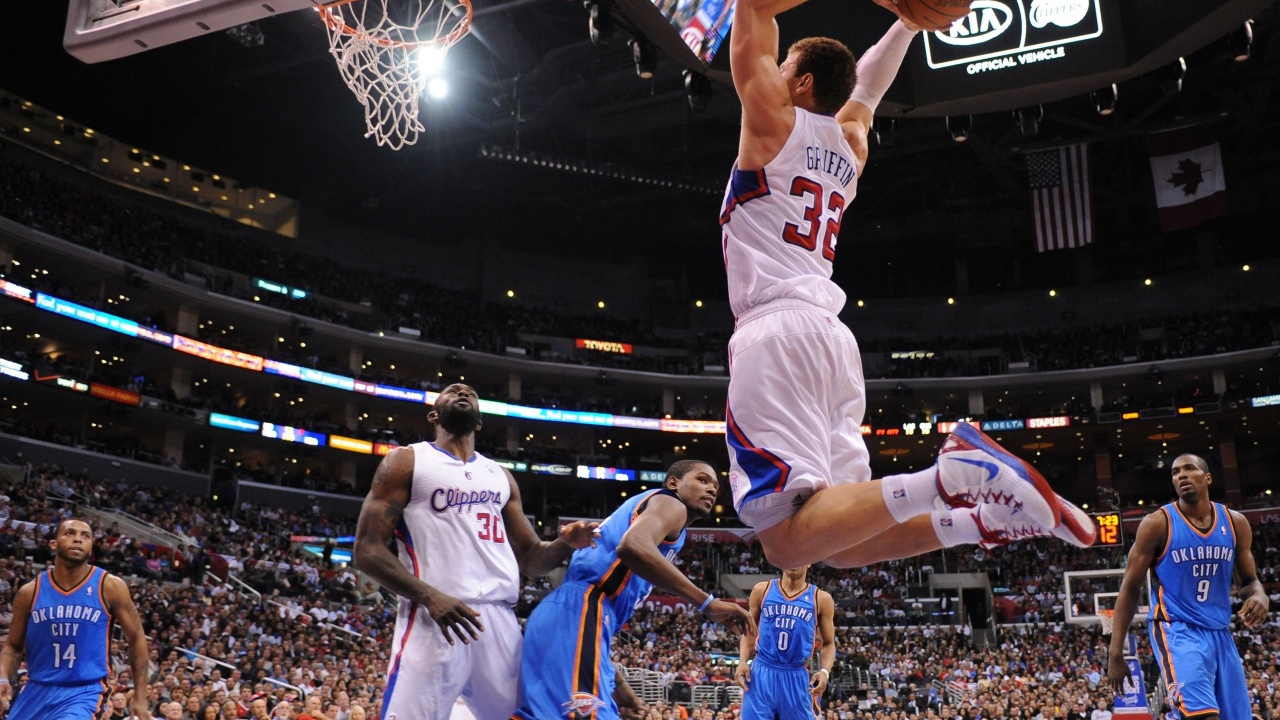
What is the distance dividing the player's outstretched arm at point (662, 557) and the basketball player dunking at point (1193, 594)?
3.06 metres

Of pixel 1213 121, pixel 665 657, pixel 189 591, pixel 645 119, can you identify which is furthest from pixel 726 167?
pixel 189 591

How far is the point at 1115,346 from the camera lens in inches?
1842

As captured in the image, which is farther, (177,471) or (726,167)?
(726,167)

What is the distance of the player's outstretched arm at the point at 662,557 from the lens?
4.97 metres

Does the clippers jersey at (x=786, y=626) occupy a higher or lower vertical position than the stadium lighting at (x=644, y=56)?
lower

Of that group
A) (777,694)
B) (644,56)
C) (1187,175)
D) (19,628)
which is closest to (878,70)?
(777,694)

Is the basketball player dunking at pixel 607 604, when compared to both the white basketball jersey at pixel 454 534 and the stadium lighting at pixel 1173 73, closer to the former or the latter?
the white basketball jersey at pixel 454 534

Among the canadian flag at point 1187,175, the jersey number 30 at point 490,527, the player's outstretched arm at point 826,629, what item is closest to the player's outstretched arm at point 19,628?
the jersey number 30 at point 490,527

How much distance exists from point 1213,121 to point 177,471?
36329 mm

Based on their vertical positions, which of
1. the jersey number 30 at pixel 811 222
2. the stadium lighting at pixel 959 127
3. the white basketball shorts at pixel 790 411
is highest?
the stadium lighting at pixel 959 127

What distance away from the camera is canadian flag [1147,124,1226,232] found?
33.8m

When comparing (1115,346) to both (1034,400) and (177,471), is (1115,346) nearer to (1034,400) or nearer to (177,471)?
(1034,400)

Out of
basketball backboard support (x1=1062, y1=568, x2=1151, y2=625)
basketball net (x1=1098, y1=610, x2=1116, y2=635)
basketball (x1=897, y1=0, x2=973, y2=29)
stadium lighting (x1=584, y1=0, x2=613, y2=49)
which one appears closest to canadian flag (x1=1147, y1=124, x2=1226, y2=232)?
basketball backboard support (x1=1062, y1=568, x2=1151, y2=625)

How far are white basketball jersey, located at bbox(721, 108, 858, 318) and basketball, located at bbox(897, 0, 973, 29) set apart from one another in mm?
602
